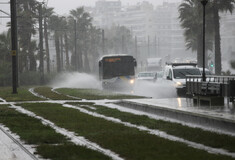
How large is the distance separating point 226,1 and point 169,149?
50165 mm

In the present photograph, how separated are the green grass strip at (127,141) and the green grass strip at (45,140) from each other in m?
0.58

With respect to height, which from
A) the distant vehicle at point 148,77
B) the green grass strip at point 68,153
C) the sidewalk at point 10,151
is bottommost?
the distant vehicle at point 148,77

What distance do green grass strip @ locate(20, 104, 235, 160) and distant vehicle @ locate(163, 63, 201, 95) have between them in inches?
618

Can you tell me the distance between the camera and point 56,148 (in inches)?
493

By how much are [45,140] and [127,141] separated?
1852 millimetres

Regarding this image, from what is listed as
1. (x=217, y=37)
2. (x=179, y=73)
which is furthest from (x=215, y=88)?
(x=217, y=37)

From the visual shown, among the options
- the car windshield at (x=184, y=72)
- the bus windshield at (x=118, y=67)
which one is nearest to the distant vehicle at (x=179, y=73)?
the car windshield at (x=184, y=72)

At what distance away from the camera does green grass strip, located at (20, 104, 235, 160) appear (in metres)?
11.3

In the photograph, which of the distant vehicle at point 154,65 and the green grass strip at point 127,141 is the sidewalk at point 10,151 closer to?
the green grass strip at point 127,141

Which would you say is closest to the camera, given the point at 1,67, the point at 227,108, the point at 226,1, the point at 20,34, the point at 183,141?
the point at 183,141

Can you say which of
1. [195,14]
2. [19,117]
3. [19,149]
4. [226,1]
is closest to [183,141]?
[19,149]

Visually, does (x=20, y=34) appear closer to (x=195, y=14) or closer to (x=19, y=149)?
→ (x=195, y=14)

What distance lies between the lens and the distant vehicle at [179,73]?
1403 inches

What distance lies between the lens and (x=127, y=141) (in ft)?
44.7
